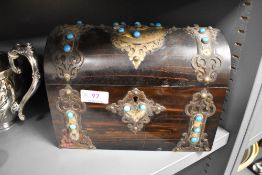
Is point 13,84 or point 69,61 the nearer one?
point 69,61

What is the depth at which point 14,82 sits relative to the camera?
0.66 meters

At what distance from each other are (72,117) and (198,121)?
30 centimetres

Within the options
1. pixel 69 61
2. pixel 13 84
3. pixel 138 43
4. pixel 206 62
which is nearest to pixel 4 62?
pixel 13 84

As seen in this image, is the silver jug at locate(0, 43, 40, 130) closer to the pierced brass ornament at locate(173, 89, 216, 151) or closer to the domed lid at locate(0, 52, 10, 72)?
the domed lid at locate(0, 52, 10, 72)

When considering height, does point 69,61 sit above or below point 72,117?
above

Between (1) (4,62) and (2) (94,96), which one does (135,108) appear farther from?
(1) (4,62)

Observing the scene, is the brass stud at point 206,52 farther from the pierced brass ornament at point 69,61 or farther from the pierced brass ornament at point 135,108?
the pierced brass ornament at point 69,61

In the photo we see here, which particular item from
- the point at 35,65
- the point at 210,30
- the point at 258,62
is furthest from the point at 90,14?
the point at 258,62

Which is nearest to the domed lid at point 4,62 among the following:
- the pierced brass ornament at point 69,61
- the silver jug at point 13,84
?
the silver jug at point 13,84

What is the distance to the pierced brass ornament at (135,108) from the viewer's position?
22.6 inches

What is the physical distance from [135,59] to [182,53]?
10 cm

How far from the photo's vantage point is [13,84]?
0.66 meters

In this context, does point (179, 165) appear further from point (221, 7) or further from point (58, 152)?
point (221, 7)

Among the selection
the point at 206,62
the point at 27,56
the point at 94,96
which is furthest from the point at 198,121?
the point at 27,56
